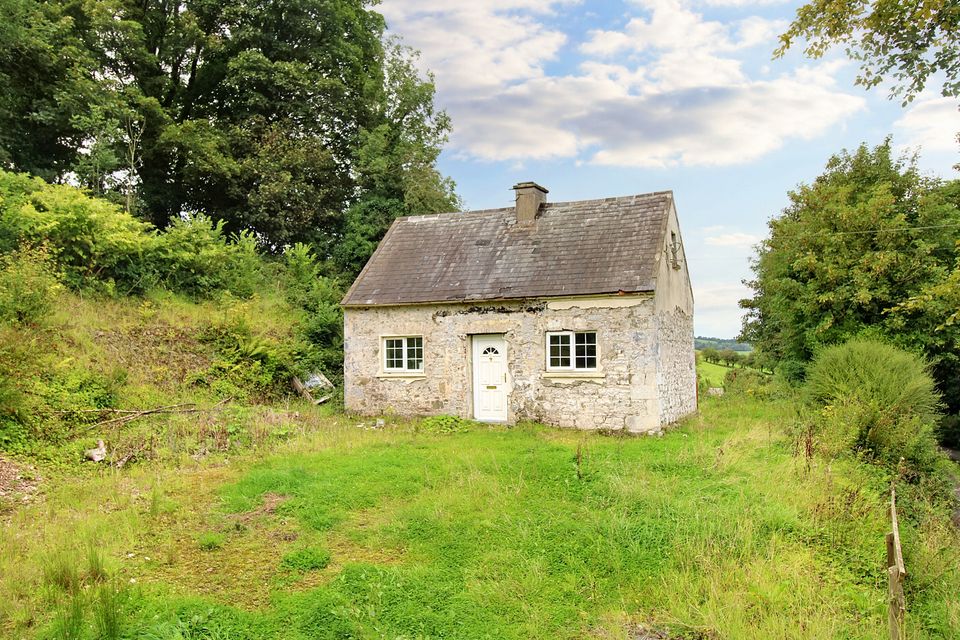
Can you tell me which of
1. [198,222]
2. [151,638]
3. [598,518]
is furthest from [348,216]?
[151,638]

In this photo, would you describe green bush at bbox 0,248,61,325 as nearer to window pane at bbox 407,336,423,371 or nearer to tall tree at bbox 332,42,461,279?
window pane at bbox 407,336,423,371

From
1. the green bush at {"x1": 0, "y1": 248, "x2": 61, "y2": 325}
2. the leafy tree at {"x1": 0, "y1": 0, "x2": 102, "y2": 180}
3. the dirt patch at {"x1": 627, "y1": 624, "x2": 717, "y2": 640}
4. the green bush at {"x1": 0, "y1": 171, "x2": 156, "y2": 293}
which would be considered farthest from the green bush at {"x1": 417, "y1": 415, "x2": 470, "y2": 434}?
the leafy tree at {"x1": 0, "y1": 0, "x2": 102, "y2": 180}

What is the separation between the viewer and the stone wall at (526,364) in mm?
14945

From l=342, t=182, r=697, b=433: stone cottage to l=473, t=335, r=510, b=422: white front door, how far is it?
0.03 m

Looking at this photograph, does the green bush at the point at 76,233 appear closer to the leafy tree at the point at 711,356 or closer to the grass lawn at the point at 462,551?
the grass lawn at the point at 462,551

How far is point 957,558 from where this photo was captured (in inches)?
315

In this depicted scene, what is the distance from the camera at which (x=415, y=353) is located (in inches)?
690

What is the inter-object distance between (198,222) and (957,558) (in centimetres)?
2124

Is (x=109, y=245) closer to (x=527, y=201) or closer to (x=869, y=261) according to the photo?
(x=527, y=201)

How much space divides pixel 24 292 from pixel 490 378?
10.5m

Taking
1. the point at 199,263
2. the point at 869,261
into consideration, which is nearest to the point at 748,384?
the point at 869,261

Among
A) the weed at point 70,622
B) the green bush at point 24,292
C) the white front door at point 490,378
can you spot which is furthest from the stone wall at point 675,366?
the green bush at point 24,292

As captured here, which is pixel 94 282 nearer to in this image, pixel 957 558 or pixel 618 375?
pixel 618 375

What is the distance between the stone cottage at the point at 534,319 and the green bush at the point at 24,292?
727cm
